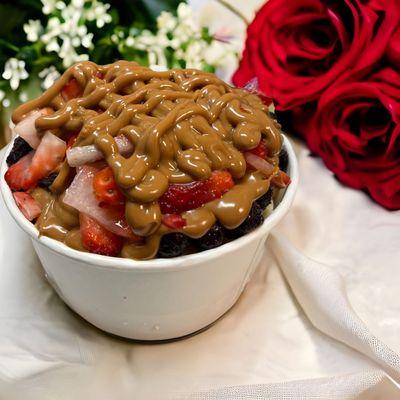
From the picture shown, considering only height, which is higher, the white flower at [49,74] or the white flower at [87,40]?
the white flower at [87,40]

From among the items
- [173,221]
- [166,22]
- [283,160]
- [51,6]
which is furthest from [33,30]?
[173,221]

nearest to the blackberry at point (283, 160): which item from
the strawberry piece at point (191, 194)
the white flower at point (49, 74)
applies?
the strawberry piece at point (191, 194)

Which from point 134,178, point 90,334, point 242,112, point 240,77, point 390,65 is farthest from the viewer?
point 240,77

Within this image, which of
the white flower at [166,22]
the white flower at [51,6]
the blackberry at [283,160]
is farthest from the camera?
the white flower at [166,22]

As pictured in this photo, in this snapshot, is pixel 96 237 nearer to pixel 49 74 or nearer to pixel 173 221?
pixel 173 221

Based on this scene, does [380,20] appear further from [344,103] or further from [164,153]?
[164,153]

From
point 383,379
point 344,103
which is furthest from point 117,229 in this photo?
point 344,103

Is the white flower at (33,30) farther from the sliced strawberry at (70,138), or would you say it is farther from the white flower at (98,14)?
the sliced strawberry at (70,138)
